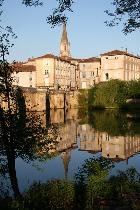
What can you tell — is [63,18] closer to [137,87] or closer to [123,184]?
[123,184]

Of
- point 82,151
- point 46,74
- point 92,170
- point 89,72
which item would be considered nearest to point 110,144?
point 82,151

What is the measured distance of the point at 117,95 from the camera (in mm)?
70625

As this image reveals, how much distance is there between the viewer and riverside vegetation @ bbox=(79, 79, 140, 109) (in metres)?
71.1

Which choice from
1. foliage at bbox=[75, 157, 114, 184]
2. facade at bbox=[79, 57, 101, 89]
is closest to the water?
foliage at bbox=[75, 157, 114, 184]

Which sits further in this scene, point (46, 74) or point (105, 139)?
point (46, 74)

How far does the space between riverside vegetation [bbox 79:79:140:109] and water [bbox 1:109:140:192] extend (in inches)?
919

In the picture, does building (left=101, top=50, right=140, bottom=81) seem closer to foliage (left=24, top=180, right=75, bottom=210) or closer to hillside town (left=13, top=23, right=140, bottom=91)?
hillside town (left=13, top=23, right=140, bottom=91)

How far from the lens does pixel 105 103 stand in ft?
238

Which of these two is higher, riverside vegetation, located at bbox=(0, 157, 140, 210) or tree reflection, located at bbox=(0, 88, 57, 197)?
tree reflection, located at bbox=(0, 88, 57, 197)

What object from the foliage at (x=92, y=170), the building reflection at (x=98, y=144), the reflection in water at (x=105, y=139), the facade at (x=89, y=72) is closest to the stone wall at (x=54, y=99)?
the facade at (x=89, y=72)

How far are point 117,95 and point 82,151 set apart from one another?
42.8 meters

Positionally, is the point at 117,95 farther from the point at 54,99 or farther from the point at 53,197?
the point at 53,197

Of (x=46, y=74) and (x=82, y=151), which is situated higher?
(x=46, y=74)

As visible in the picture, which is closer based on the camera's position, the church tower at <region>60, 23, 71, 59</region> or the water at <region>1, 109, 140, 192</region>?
the water at <region>1, 109, 140, 192</region>
